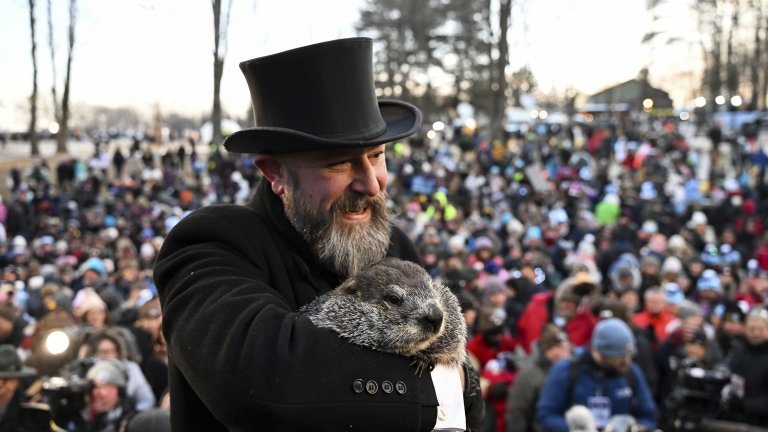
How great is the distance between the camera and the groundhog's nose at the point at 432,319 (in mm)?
1822

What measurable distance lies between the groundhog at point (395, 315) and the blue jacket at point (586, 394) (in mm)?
4243

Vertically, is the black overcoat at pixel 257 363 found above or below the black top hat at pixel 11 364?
above

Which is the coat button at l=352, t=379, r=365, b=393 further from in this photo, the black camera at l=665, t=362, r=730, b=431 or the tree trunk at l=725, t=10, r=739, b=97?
the tree trunk at l=725, t=10, r=739, b=97

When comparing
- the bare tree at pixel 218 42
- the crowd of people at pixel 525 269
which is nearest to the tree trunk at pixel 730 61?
the crowd of people at pixel 525 269

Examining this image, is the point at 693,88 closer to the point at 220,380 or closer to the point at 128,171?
the point at 128,171

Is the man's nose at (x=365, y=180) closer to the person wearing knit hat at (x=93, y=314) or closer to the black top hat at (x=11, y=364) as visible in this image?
the black top hat at (x=11, y=364)

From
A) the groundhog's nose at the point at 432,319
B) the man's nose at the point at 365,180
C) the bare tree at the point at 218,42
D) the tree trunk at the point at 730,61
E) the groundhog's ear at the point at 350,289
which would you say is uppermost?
the tree trunk at the point at 730,61

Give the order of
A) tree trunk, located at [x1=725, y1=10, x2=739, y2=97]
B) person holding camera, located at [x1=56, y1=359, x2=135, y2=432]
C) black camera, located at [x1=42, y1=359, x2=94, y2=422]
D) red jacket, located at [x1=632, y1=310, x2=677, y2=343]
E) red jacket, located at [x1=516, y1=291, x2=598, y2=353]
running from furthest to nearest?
tree trunk, located at [x1=725, y1=10, x2=739, y2=97] → red jacket, located at [x1=632, y1=310, x2=677, y2=343] → red jacket, located at [x1=516, y1=291, x2=598, y2=353] → person holding camera, located at [x1=56, y1=359, x2=135, y2=432] → black camera, located at [x1=42, y1=359, x2=94, y2=422]

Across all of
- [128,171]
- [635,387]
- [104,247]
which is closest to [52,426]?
[635,387]

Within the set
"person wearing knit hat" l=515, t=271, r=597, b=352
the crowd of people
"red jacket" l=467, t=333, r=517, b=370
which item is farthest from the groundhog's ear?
"person wearing knit hat" l=515, t=271, r=597, b=352

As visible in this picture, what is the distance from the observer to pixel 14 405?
4.82 m

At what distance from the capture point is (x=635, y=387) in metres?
6.11

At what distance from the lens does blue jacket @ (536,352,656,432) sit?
5.96 meters

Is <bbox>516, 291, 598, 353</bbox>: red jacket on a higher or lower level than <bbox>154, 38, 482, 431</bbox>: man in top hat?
lower
